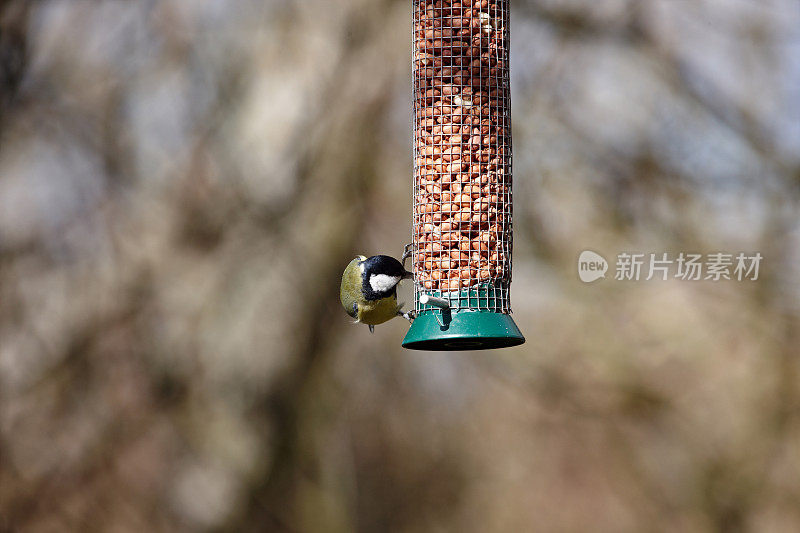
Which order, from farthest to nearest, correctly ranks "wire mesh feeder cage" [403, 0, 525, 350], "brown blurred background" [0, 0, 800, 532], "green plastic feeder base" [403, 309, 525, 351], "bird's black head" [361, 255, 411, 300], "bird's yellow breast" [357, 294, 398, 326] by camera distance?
"brown blurred background" [0, 0, 800, 532] → "bird's yellow breast" [357, 294, 398, 326] → "bird's black head" [361, 255, 411, 300] → "wire mesh feeder cage" [403, 0, 525, 350] → "green plastic feeder base" [403, 309, 525, 351]

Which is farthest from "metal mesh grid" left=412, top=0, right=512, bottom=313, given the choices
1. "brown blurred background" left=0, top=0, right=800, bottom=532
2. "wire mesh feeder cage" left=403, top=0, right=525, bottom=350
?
"brown blurred background" left=0, top=0, right=800, bottom=532

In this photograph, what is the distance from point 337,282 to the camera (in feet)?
21.0

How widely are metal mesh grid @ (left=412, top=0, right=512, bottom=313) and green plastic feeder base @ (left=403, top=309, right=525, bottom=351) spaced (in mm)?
162

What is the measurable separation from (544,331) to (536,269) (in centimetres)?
39

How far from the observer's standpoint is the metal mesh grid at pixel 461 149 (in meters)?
3.70

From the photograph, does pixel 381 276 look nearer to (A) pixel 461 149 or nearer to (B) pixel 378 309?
(B) pixel 378 309

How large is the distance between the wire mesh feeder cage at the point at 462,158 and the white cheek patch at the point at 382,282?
4.0 inches

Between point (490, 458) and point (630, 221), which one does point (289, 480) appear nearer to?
point (490, 458)

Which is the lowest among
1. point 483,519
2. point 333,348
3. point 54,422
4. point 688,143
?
point 483,519

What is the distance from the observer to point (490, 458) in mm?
6676

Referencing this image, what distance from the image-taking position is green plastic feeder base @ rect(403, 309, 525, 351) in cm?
342

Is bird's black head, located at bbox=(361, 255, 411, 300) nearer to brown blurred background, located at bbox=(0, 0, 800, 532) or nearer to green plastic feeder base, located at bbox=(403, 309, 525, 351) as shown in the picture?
green plastic feeder base, located at bbox=(403, 309, 525, 351)

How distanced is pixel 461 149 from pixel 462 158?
33mm

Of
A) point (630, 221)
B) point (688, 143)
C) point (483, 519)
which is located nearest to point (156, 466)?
point (483, 519)
